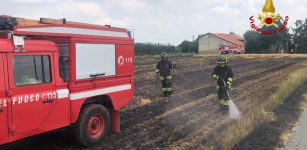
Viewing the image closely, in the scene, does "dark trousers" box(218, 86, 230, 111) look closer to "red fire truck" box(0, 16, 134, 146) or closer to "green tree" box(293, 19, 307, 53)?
"red fire truck" box(0, 16, 134, 146)

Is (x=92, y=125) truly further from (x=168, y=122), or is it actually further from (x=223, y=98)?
(x=223, y=98)

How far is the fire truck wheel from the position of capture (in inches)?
262

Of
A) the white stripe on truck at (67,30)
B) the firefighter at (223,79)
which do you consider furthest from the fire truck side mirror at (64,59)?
the firefighter at (223,79)

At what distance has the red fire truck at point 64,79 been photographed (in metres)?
5.39

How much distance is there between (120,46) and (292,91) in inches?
381

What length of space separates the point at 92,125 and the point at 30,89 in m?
1.79

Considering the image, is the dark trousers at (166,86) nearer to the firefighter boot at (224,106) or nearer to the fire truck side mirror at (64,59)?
the firefighter boot at (224,106)

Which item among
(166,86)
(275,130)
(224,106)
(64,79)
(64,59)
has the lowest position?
(275,130)

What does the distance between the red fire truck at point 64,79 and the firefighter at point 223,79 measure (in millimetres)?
3629

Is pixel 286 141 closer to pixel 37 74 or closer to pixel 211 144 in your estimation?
pixel 211 144

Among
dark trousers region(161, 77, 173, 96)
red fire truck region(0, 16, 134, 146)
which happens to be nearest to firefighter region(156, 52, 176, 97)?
dark trousers region(161, 77, 173, 96)

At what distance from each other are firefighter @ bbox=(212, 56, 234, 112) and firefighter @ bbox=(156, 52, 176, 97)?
9.60ft

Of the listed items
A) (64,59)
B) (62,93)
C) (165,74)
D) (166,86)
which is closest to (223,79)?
(166,86)

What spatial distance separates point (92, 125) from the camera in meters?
7.07
